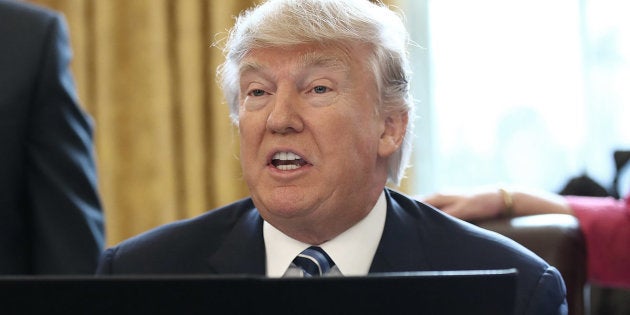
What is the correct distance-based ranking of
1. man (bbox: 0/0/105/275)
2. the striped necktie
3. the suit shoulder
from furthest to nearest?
the suit shoulder, man (bbox: 0/0/105/275), the striped necktie

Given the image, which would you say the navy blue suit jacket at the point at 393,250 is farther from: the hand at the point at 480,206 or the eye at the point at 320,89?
the eye at the point at 320,89

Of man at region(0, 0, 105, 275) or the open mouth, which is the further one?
man at region(0, 0, 105, 275)

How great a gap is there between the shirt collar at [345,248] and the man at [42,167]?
0.56 metres

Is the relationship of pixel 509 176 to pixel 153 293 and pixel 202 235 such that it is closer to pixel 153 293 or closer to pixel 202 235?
pixel 202 235

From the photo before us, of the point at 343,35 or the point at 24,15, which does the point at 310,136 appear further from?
the point at 24,15

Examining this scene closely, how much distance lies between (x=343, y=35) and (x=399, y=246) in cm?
42

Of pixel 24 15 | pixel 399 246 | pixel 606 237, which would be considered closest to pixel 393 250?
pixel 399 246

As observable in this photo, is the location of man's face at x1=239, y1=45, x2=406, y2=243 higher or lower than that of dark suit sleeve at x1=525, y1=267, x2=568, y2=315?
higher

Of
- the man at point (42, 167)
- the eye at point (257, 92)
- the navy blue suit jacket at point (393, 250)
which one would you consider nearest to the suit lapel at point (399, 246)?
the navy blue suit jacket at point (393, 250)

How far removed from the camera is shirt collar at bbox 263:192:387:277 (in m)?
1.80

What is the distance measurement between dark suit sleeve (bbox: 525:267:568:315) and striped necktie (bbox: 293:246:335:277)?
0.38 metres

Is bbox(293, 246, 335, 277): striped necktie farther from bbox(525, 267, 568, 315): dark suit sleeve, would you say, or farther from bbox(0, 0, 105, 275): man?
bbox(0, 0, 105, 275): man

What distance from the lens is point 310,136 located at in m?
1.73

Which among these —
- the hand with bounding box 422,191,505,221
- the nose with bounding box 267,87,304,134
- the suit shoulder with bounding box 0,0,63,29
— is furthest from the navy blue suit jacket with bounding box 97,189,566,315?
the suit shoulder with bounding box 0,0,63,29
